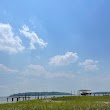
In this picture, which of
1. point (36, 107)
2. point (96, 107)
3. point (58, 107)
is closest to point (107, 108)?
point (96, 107)

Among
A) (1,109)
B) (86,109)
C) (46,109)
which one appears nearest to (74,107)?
(86,109)

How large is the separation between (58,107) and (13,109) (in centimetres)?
433

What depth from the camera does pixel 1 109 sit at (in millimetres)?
24484

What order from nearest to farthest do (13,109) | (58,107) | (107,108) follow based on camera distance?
(13,109) → (58,107) → (107,108)

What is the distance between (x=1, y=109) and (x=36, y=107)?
3.44 meters

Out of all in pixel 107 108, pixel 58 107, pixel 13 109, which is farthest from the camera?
pixel 107 108

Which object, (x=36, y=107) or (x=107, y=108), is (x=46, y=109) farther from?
(x=107, y=108)

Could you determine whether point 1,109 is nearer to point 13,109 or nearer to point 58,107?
point 13,109

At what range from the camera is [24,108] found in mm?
25344

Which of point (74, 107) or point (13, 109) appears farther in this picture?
point (74, 107)

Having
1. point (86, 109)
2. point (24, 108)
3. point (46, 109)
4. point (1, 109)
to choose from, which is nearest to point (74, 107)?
point (86, 109)

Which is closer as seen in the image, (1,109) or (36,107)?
(1,109)

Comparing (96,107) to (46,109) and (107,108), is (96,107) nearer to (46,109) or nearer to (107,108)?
(107,108)

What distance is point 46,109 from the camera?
2517 cm
